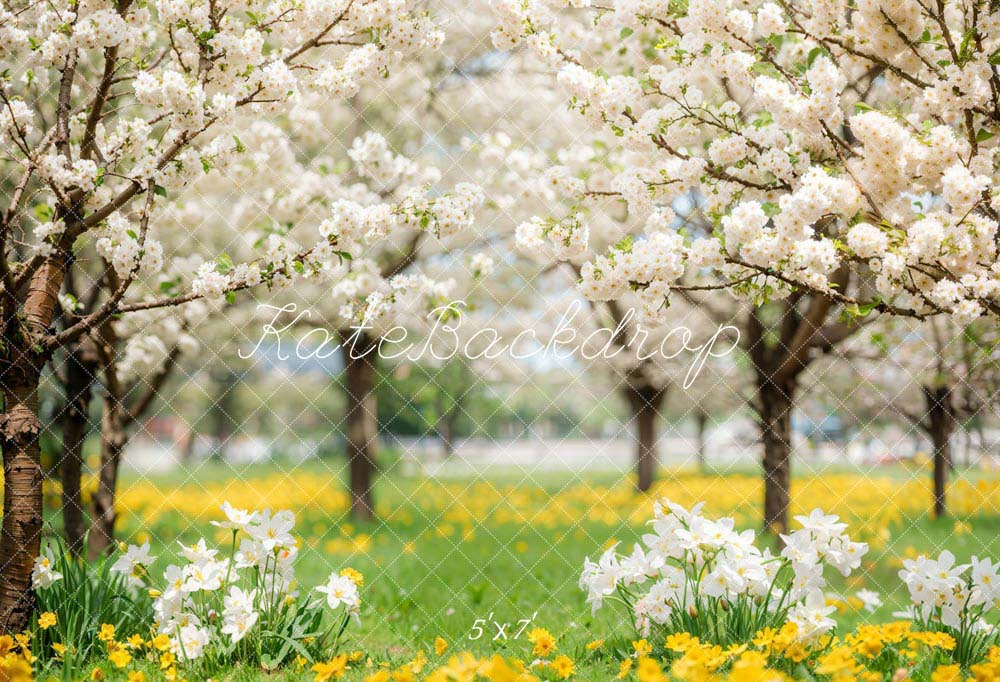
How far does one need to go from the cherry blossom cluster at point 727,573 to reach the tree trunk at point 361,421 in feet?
18.6

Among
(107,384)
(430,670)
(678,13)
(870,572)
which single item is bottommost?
(870,572)

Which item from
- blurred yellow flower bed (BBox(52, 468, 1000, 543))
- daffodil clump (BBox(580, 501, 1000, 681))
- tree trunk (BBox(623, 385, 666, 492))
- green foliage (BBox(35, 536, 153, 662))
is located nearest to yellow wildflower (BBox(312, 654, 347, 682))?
daffodil clump (BBox(580, 501, 1000, 681))

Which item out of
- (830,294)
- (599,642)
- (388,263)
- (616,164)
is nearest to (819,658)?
(599,642)

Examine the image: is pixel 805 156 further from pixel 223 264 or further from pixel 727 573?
pixel 223 264

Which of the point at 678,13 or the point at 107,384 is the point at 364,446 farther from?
the point at 678,13

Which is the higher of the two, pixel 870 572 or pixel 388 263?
pixel 388 263

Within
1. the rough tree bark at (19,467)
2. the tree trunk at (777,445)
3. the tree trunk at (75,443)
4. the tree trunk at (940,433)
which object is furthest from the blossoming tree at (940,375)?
the rough tree bark at (19,467)

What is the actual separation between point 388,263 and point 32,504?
217 inches

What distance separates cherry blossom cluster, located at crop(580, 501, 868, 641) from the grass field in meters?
0.29

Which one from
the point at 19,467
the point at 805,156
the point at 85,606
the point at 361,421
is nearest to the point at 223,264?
the point at 19,467

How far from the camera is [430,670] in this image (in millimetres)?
3514

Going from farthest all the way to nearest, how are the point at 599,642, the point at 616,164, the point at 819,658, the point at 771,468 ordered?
the point at 771,468 → the point at 616,164 → the point at 599,642 → the point at 819,658

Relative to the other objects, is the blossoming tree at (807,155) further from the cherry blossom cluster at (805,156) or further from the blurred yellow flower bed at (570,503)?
the blurred yellow flower bed at (570,503)

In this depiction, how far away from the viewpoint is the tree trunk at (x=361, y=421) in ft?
30.6
